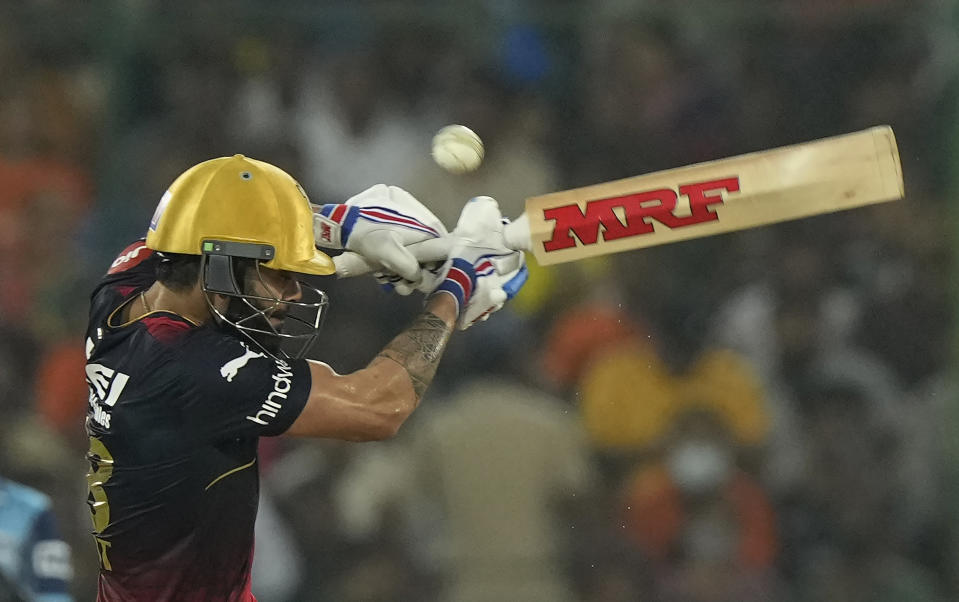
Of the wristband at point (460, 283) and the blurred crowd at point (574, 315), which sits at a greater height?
the wristband at point (460, 283)

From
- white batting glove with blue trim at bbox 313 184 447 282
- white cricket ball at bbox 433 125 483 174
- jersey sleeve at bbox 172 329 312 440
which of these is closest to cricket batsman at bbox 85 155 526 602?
jersey sleeve at bbox 172 329 312 440

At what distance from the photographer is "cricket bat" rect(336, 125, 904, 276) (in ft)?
12.8

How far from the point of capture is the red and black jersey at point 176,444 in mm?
3531

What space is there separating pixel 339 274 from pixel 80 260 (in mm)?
2654

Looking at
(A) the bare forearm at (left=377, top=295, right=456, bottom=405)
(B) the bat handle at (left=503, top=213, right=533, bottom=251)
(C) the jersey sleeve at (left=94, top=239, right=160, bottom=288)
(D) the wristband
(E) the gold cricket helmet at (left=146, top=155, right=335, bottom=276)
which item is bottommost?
(A) the bare forearm at (left=377, top=295, right=456, bottom=405)

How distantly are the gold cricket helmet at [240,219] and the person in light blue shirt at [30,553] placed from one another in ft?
5.12

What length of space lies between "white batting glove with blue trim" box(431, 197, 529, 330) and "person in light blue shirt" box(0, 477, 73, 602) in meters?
1.66

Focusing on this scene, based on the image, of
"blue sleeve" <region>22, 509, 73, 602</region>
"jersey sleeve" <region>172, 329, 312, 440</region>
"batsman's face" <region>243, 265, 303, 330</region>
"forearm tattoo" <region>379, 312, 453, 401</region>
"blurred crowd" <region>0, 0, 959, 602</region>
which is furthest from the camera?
"blurred crowd" <region>0, 0, 959, 602</region>

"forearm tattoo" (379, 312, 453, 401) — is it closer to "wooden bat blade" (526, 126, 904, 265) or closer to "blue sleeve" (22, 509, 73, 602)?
"wooden bat blade" (526, 126, 904, 265)

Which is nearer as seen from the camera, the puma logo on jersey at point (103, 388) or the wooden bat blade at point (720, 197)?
the puma logo on jersey at point (103, 388)

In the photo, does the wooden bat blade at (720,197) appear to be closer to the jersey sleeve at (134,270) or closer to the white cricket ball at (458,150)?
the white cricket ball at (458,150)

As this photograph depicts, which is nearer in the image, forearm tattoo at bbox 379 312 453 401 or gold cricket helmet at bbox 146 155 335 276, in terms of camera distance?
gold cricket helmet at bbox 146 155 335 276

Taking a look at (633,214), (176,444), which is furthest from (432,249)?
(176,444)

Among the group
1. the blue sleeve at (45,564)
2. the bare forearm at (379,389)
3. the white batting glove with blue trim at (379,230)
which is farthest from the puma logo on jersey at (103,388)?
the blue sleeve at (45,564)
